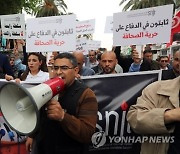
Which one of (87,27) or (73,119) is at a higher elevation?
(87,27)

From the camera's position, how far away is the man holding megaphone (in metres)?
2.42

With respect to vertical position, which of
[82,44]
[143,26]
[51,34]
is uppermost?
[143,26]

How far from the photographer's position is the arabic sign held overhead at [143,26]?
4.42 m

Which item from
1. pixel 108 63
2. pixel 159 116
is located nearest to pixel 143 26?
pixel 108 63

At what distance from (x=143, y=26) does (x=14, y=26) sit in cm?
272

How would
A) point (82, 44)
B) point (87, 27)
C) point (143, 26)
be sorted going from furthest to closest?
point (87, 27) → point (82, 44) → point (143, 26)

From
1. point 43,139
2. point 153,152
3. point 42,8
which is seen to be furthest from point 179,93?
point 42,8

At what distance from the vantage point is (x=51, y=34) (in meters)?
5.11

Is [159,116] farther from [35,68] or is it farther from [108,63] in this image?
[35,68]

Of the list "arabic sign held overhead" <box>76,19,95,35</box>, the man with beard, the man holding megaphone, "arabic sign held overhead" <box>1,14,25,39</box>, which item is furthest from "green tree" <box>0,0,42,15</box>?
the man holding megaphone

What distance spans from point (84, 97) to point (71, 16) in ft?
8.80

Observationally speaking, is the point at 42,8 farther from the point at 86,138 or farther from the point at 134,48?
the point at 86,138

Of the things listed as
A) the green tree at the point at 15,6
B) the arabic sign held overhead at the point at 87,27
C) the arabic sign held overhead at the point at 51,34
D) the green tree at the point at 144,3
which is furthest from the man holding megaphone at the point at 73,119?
the green tree at the point at 144,3

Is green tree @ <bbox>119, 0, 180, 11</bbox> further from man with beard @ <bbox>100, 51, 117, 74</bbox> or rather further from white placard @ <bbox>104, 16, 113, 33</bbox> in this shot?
man with beard @ <bbox>100, 51, 117, 74</bbox>
